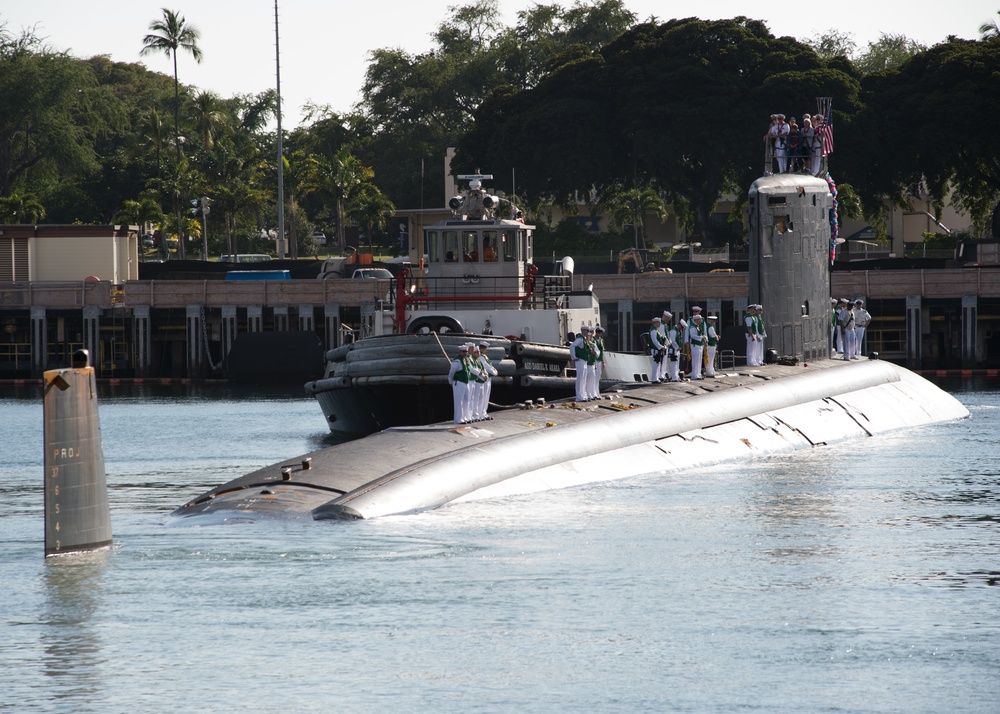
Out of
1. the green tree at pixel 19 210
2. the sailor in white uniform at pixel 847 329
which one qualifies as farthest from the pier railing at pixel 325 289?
the green tree at pixel 19 210

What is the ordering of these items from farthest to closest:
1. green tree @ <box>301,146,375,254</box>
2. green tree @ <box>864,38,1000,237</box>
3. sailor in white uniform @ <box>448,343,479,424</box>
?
green tree @ <box>301,146,375,254</box>, green tree @ <box>864,38,1000,237</box>, sailor in white uniform @ <box>448,343,479,424</box>

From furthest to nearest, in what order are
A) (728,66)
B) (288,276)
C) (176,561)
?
(728,66)
(288,276)
(176,561)

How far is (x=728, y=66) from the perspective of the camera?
243ft

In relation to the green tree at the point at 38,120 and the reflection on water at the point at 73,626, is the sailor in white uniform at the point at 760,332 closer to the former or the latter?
the reflection on water at the point at 73,626

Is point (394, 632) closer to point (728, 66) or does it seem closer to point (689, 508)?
point (689, 508)

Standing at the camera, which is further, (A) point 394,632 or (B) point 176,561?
(B) point 176,561

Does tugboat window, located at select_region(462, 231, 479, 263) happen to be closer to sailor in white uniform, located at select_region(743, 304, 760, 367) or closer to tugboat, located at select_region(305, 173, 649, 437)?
tugboat, located at select_region(305, 173, 649, 437)

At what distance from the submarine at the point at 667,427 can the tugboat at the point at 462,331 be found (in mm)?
3195

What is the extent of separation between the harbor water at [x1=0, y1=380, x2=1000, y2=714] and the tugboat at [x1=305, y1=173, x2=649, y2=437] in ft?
33.3

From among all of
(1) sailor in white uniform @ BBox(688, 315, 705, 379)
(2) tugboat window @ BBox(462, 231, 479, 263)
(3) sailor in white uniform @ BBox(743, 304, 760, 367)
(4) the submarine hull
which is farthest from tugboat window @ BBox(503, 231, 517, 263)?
(4) the submarine hull

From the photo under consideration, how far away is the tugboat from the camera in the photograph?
30922mm

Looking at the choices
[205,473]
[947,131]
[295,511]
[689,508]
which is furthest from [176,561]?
[947,131]

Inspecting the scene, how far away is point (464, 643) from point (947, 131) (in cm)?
6294

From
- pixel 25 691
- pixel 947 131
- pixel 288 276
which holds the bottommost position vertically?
pixel 25 691
